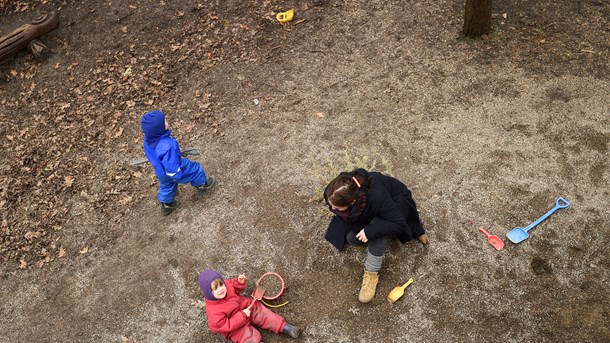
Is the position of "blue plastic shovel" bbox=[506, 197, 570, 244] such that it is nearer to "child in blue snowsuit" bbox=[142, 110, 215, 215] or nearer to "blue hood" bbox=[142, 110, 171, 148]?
"child in blue snowsuit" bbox=[142, 110, 215, 215]

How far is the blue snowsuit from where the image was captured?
16.2 feet

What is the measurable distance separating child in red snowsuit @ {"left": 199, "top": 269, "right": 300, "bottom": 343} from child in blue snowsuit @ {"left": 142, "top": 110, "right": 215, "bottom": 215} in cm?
141

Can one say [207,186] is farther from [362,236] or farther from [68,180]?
[362,236]

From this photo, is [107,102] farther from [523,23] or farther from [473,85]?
[523,23]

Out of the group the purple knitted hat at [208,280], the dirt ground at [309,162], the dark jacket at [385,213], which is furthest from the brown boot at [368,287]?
the purple knitted hat at [208,280]

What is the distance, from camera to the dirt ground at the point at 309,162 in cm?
460

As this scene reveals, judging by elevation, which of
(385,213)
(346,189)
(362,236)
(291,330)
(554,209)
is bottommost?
(291,330)

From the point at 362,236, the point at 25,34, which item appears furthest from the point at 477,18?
the point at 25,34

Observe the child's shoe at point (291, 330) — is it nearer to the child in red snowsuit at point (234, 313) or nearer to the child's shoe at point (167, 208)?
the child in red snowsuit at point (234, 313)

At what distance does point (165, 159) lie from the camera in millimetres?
5094

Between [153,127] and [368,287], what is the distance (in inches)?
106

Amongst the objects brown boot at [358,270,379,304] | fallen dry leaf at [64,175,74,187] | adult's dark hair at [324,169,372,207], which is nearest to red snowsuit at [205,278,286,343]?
brown boot at [358,270,379,304]

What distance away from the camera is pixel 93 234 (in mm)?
5871

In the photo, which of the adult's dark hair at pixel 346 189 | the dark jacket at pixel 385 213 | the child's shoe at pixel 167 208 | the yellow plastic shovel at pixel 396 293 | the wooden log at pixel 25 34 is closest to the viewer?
the adult's dark hair at pixel 346 189
